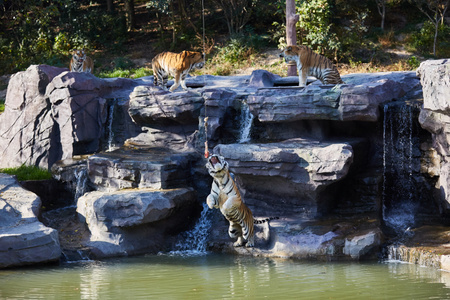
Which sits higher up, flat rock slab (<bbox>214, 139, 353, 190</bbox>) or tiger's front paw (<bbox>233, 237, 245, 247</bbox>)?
flat rock slab (<bbox>214, 139, 353, 190</bbox>)

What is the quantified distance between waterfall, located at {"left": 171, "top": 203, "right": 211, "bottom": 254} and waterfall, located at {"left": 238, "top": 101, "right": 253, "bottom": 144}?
1716mm

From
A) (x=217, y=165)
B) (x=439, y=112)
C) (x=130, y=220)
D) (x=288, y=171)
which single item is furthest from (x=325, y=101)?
(x=130, y=220)

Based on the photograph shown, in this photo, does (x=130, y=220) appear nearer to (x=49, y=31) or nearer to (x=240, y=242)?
(x=240, y=242)

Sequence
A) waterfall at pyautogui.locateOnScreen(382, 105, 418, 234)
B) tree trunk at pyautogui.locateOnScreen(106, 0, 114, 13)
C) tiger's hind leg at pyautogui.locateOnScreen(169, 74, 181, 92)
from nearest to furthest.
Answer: waterfall at pyautogui.locateOnScreen(382, 105, 418, 234) < tiger's hind leg at pyautogui.locateOnScreen(169, 74, 181, 92) < tree trunk at pyautogui.locateOnScreen(106, 0, 114, 13)

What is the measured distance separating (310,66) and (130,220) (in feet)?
15.3

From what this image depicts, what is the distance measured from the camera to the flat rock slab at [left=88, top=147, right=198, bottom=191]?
31.6ft

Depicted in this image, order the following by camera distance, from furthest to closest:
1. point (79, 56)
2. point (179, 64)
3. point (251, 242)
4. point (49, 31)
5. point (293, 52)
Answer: point (49, 31), point (79, 56), point (179, 64), point (293, 52), point (251, 242)

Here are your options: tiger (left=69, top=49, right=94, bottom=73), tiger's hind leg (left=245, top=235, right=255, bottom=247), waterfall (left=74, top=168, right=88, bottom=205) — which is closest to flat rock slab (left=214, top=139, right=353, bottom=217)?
tiger's hind leg (left=245, top=235, right=255, bottom=247)

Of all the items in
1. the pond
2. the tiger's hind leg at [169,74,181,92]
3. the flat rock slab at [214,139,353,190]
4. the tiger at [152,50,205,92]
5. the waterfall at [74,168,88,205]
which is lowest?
the pond

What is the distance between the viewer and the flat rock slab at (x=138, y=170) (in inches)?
379

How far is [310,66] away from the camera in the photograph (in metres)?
11.3

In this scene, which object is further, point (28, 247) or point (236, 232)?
point (236, 232)

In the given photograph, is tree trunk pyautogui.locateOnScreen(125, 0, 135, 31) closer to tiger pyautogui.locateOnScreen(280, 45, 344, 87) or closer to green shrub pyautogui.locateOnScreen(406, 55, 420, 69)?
green shrub pyautogui.locateOnScreen(406, 55, 420, 69)

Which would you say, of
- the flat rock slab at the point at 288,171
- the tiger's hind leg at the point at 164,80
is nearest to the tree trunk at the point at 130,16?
the tiger's hind leg at the point at 164,80
